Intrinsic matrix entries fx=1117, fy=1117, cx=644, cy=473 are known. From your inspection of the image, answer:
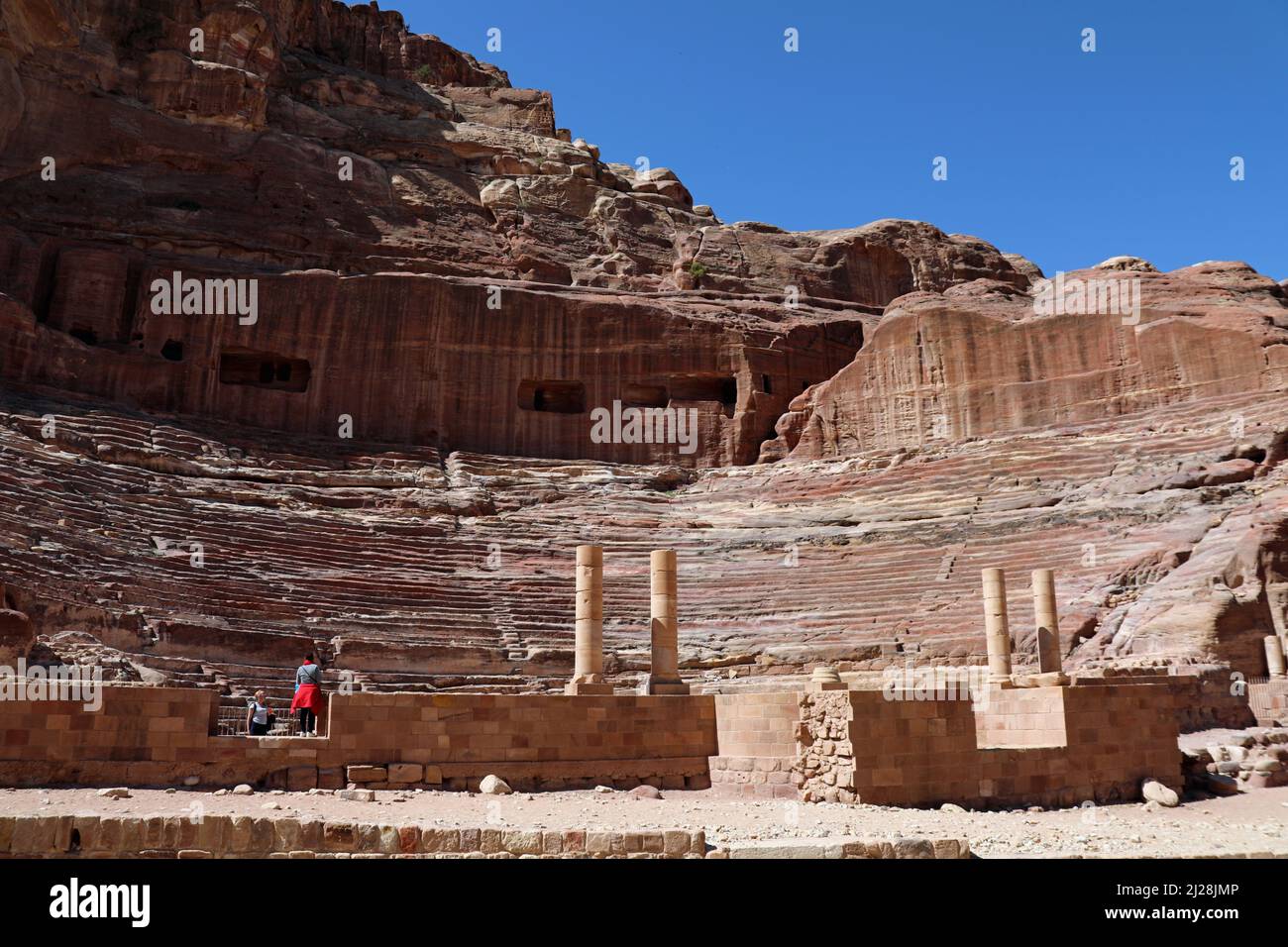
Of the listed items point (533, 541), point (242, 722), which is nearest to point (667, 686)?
point (242, 722)

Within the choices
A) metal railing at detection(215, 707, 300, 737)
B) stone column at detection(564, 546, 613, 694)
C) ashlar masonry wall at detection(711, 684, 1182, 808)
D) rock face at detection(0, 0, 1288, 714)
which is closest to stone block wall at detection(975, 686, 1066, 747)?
ashlar masonry wall at detection(711, 684, 1182, 808)

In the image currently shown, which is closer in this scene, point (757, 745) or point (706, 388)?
point (757, 745)

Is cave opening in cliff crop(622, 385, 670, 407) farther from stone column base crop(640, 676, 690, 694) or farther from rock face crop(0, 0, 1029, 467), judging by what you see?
stone column base crop(640, 676, 690, 694)

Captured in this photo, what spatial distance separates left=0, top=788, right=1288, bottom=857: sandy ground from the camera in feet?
27.3

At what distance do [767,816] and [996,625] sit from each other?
7502 mm

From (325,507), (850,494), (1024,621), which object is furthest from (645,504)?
(1024,621)

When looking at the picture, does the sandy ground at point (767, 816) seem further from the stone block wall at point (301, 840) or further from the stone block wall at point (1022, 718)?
the stone block wall at point (301, 840)

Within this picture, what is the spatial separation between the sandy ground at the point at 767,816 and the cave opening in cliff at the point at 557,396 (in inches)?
945

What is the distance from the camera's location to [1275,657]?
1784 centimetres

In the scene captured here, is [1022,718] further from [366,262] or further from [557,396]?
[366,262]

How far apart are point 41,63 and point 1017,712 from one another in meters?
36.5
